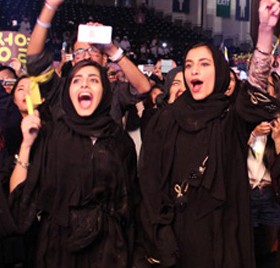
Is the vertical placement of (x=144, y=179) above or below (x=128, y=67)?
below

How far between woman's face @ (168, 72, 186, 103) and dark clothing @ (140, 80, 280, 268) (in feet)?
3.20

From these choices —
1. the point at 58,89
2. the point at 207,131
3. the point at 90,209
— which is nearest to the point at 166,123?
the point at 207,131

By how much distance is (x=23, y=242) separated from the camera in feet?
8.49

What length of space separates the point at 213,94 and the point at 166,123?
258 mm

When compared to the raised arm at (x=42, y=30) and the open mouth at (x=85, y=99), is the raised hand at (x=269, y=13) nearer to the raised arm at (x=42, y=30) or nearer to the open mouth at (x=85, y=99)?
the open mouth at (x=85, y=99)

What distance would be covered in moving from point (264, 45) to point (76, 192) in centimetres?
104

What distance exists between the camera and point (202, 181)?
2.27m

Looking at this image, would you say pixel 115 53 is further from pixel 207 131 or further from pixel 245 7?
pixel 245 7

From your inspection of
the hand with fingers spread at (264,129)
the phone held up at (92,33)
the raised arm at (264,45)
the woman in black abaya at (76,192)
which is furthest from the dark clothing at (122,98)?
the raised arm at (264,45)

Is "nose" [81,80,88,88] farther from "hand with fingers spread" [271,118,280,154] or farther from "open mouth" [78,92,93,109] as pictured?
"hand with fingers spread" [271,118,280,154]

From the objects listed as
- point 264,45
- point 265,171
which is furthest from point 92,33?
point 265,171

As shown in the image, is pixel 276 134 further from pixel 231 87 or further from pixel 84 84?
pixel 84 84

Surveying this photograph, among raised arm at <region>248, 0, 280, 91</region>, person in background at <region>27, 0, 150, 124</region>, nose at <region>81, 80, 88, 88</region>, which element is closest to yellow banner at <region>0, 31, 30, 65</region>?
person in background at <region>27, 0, 150, 124</region>

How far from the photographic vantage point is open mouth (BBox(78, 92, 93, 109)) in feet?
7.97
